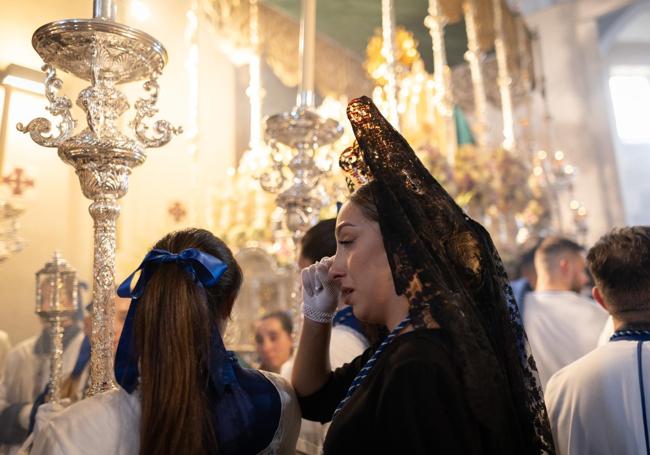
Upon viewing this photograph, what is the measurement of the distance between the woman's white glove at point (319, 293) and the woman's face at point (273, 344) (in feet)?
6.63

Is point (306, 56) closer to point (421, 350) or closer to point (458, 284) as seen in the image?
point (458, 284)

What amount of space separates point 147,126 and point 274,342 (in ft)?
7.20

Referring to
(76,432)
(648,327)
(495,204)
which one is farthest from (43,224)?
(495,204)

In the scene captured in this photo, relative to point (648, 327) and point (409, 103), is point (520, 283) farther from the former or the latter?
point (409, 103)

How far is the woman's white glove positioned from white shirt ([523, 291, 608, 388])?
2081mm

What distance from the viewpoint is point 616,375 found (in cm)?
168

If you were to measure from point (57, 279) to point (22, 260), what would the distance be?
1.11 feet

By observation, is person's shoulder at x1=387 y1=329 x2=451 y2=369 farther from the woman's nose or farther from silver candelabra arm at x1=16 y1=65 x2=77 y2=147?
silver candelabra arm at x1=16 y1=65 x2=77 y2=147

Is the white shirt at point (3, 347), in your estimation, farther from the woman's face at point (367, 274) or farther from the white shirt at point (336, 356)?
the woman's face at point (367, 274)

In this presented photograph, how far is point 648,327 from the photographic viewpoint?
171 cm

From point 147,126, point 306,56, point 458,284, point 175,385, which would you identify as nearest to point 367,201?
point 458,284

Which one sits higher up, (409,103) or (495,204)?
(409,103)

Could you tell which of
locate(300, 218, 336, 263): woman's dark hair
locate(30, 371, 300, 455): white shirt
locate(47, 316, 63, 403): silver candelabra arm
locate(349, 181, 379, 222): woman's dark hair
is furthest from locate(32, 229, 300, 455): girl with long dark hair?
locate(300, 218, 336, 263): woman's dark hair

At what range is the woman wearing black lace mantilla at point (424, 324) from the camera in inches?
41.2
